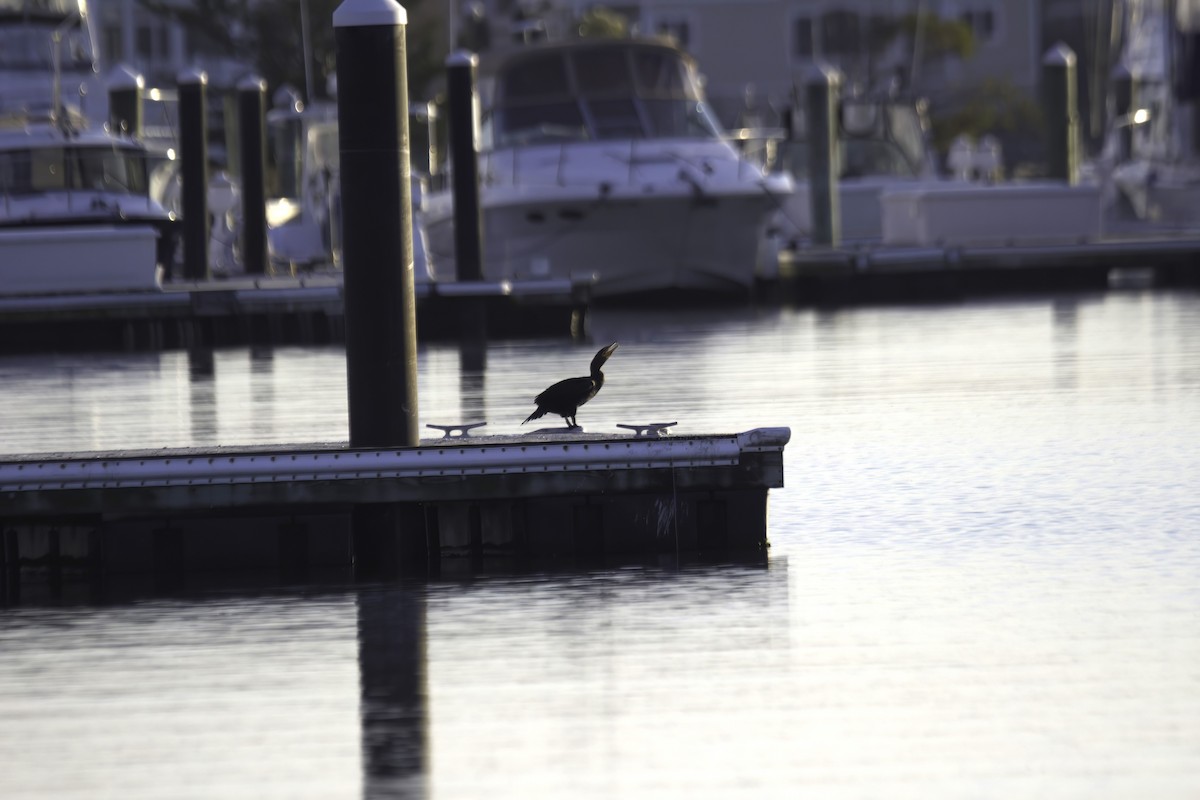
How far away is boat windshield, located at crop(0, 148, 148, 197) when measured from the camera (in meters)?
28.5

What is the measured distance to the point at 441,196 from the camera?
106 feet

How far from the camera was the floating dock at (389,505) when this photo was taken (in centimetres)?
1030

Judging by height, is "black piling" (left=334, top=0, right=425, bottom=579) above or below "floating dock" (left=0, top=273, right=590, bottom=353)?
above

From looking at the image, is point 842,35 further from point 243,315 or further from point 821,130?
point 243,315

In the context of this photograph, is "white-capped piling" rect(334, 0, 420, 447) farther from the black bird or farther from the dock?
the dock

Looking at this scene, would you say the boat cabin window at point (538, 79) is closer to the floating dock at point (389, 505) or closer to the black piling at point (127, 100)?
the black piling at point (127, 100)

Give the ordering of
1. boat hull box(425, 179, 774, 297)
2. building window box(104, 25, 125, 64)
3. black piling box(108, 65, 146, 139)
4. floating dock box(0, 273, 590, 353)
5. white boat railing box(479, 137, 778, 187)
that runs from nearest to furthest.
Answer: floating dock box(0, 273, 590, 353) → boat hull box(425, 179, 774, 297) → white boat railing box(479, 137, 778, 187) → black piling box(108, 65, 146, 139) → building window box(104, 25, 125, 64)

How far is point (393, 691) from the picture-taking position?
7.96 metres

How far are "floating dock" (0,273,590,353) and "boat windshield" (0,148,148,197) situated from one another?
10.0 ft

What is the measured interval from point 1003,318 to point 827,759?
20.8 metres

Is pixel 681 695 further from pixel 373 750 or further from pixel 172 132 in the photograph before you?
pixel 172 132

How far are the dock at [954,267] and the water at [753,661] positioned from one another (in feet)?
56.0

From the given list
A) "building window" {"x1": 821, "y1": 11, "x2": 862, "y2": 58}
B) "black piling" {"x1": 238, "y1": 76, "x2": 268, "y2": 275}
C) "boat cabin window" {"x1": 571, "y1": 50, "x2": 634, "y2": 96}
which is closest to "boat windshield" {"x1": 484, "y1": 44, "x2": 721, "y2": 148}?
"boat cabin window" {"x1": 571, "y1": 50, "x2": 634, "y2": 96}

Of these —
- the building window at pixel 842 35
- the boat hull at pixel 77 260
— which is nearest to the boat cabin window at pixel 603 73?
the boat hull at pixel 77 260
